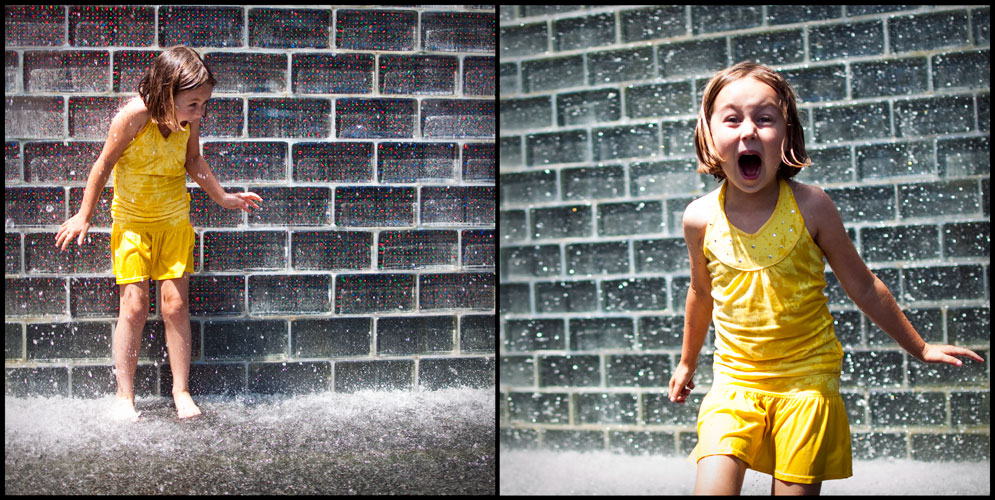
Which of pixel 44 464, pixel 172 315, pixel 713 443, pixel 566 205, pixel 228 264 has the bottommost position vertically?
pixel 44 464

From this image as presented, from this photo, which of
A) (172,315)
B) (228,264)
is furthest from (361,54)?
(172,315)

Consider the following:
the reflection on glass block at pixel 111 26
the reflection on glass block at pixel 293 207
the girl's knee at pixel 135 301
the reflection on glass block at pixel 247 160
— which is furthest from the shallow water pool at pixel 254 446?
the reflection on glass block at pixel 111 26

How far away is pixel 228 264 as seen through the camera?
2.10m

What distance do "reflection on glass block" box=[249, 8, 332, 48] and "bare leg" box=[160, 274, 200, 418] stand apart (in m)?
0.68

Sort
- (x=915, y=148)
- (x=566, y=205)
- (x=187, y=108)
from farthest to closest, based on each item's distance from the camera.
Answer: (x=566, y=205) → (x=915, y=148) → (x=187, y=108)

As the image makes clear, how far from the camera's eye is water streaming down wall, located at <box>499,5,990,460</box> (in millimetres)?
2525

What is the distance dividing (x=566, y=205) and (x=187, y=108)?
1.29 meters

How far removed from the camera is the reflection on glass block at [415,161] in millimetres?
2166

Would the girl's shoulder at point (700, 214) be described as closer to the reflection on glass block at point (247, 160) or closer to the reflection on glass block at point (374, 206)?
the reflection on glass block at point (374, 206)

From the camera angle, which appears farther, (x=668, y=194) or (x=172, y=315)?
(x=668, y=194)

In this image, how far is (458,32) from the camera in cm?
218

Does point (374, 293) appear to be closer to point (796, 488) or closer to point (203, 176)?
point (203, 176)

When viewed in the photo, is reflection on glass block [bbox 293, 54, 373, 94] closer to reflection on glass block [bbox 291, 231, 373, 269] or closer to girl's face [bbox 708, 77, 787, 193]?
reflection on glass block [bbox 291, 231, 373, 269]

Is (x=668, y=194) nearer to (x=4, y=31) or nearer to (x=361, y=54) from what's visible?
(x=361, y=54)
